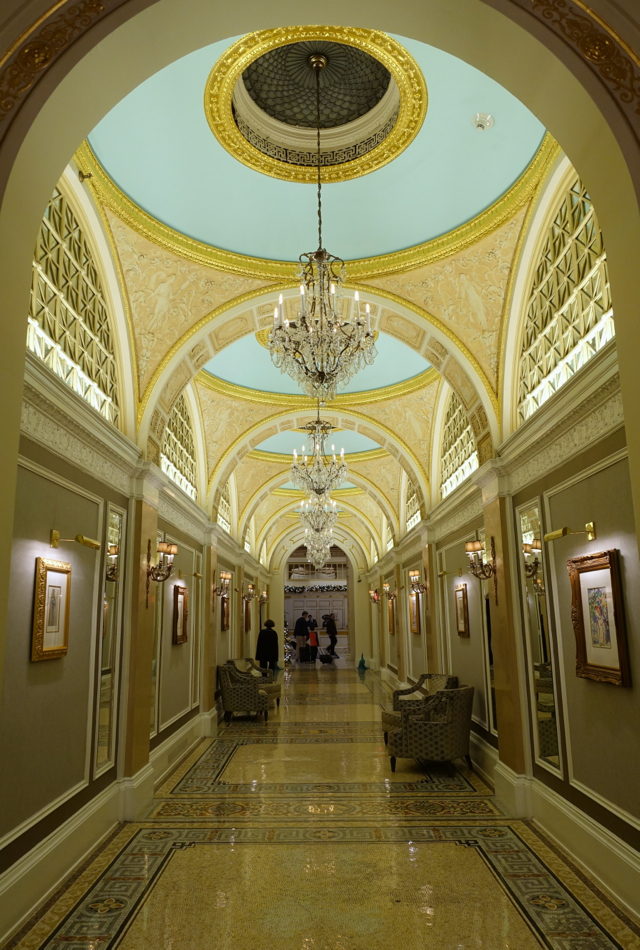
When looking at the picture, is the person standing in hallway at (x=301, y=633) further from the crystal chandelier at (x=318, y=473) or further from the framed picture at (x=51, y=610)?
the framed picture at (x=51, y=610)

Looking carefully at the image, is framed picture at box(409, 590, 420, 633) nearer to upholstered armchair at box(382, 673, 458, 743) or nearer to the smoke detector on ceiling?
upholstered armchair at box(382, 673, 458, 743)

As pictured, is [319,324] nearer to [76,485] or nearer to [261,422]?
[76,485]

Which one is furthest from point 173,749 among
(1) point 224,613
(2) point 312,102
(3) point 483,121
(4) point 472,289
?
(3) point 483,121

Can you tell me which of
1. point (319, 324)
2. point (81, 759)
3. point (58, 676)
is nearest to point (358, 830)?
point (81, 759)

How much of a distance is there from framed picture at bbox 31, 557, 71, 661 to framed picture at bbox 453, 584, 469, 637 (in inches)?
213

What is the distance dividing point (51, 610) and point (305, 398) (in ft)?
24.5

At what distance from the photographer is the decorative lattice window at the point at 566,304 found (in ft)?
14.9

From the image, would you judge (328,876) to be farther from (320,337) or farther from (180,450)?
(180,450)

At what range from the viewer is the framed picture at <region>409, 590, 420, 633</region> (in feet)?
39.5

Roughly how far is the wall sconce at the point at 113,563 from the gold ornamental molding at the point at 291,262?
2.96 meters

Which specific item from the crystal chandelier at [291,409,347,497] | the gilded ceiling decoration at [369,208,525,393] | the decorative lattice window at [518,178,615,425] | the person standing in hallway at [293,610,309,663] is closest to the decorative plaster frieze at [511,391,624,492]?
the decorative lattice window at [518,178,615,425]

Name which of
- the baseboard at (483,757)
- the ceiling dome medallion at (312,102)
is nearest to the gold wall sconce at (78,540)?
the ceiling dome medallion at (312,102)

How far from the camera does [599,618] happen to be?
4.36 m

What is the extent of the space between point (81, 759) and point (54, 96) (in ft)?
15.5
